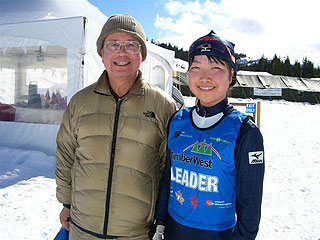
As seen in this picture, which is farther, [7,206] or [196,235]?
[7,206]

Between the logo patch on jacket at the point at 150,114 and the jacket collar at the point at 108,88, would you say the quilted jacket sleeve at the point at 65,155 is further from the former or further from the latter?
the logo patch on jacket at the point at 150,114

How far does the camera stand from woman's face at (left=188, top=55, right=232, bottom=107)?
54.8 inches

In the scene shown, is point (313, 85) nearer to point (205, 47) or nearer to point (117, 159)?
point (205, 47)

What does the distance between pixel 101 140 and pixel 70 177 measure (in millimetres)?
417

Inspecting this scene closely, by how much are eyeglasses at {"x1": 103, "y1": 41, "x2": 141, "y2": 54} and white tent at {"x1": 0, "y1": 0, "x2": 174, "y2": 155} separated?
12.9 ft

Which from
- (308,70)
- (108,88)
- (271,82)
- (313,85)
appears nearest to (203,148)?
(108,88)

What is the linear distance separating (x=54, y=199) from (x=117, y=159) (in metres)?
2.86

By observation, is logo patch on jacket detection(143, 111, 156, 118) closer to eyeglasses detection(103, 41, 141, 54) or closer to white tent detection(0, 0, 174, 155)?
eyeglasses detection(103, 41, 141, 54)

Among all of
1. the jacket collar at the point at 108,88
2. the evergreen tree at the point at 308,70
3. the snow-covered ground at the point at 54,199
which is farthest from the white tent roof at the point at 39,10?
the evergreen tree at the point at 308,70

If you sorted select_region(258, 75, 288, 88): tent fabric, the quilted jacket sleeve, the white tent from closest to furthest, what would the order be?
the quilted jacket sleeve, the white tent, select_region(258, 75, 288, 88): tent fabric

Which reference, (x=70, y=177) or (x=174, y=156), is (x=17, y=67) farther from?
(x=174, y=156)

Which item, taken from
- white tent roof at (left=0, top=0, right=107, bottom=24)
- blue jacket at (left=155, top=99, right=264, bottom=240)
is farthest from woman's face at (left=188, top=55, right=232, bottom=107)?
white tent roof at (left=0, top=0, right=107, bottom=24)

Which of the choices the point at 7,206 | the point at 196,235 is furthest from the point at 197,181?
the point at 7,206

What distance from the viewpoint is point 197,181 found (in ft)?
4.39
